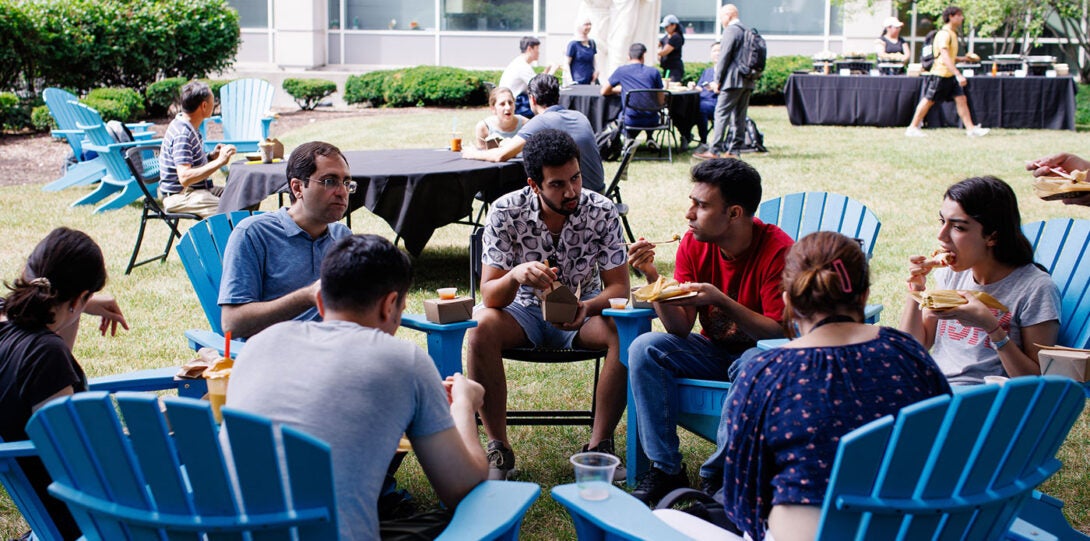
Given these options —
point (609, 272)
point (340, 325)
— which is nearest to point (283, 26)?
point (609, 272)

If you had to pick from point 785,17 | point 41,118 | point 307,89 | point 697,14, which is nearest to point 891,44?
point 785,17

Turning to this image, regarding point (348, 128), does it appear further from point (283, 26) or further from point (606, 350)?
point (606, 350)

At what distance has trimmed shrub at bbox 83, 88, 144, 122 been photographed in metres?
13.3

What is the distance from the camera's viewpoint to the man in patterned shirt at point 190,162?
699cm

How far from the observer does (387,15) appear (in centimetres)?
2558

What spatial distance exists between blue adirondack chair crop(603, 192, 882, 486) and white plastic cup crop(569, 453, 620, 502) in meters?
0.97

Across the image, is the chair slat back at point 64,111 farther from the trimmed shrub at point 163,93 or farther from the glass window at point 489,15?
the glass window at point 489,15

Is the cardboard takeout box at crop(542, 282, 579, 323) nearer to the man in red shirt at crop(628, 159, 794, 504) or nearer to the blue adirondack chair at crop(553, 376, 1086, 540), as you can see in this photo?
the man in red shirt at crop(628, 159, 794, 504)

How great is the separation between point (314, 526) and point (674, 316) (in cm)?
186

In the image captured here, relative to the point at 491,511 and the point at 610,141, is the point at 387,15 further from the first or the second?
the point at 491,511

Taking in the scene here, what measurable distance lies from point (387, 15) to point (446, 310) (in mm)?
23213

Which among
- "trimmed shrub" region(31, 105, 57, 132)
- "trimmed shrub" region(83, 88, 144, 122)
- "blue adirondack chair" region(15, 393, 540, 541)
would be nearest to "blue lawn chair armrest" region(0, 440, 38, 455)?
"blue adirondack chair" region(15, 393, 540, 541)

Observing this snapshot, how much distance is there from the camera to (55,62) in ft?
49.4

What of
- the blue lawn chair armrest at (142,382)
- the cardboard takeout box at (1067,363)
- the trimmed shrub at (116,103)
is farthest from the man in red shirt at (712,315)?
the trimmed shrub at (116,103)
